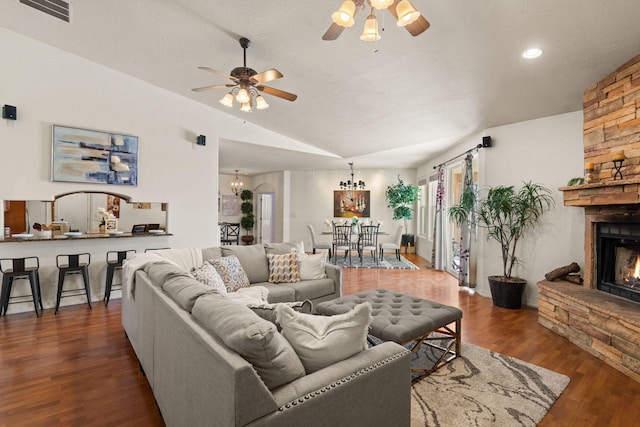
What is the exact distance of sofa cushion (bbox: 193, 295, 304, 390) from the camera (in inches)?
46.2

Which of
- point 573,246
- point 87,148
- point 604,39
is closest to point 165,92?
point 87,148

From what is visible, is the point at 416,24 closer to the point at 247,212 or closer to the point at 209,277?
the point at 209,277

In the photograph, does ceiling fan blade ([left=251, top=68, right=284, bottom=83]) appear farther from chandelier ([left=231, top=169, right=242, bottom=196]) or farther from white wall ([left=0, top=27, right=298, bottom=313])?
chandelier ([left=231, top=169, right=242, bottom=196])

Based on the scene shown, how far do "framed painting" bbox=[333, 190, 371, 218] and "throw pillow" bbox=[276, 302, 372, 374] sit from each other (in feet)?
27.9

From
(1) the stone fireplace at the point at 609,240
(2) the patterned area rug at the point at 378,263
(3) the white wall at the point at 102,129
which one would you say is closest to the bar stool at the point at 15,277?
(3) the white wall at the point at 102,129

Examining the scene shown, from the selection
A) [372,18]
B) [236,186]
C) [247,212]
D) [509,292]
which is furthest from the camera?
[247,212]

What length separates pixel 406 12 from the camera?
1740 millimetres

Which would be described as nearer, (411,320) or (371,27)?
(371,27)

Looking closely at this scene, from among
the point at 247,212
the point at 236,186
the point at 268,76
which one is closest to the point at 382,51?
the point at 268,76

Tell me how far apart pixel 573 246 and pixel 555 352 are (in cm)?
170

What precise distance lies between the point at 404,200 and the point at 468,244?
161 inches

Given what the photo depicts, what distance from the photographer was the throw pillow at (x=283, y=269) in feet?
A: 12.5

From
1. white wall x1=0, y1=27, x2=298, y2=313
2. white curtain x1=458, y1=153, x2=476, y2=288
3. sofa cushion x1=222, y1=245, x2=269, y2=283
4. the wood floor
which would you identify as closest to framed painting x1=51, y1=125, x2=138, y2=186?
white wall x1=0, y1=27, x2=298, y2=313

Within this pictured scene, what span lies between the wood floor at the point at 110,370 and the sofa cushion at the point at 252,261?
1.32 meters
